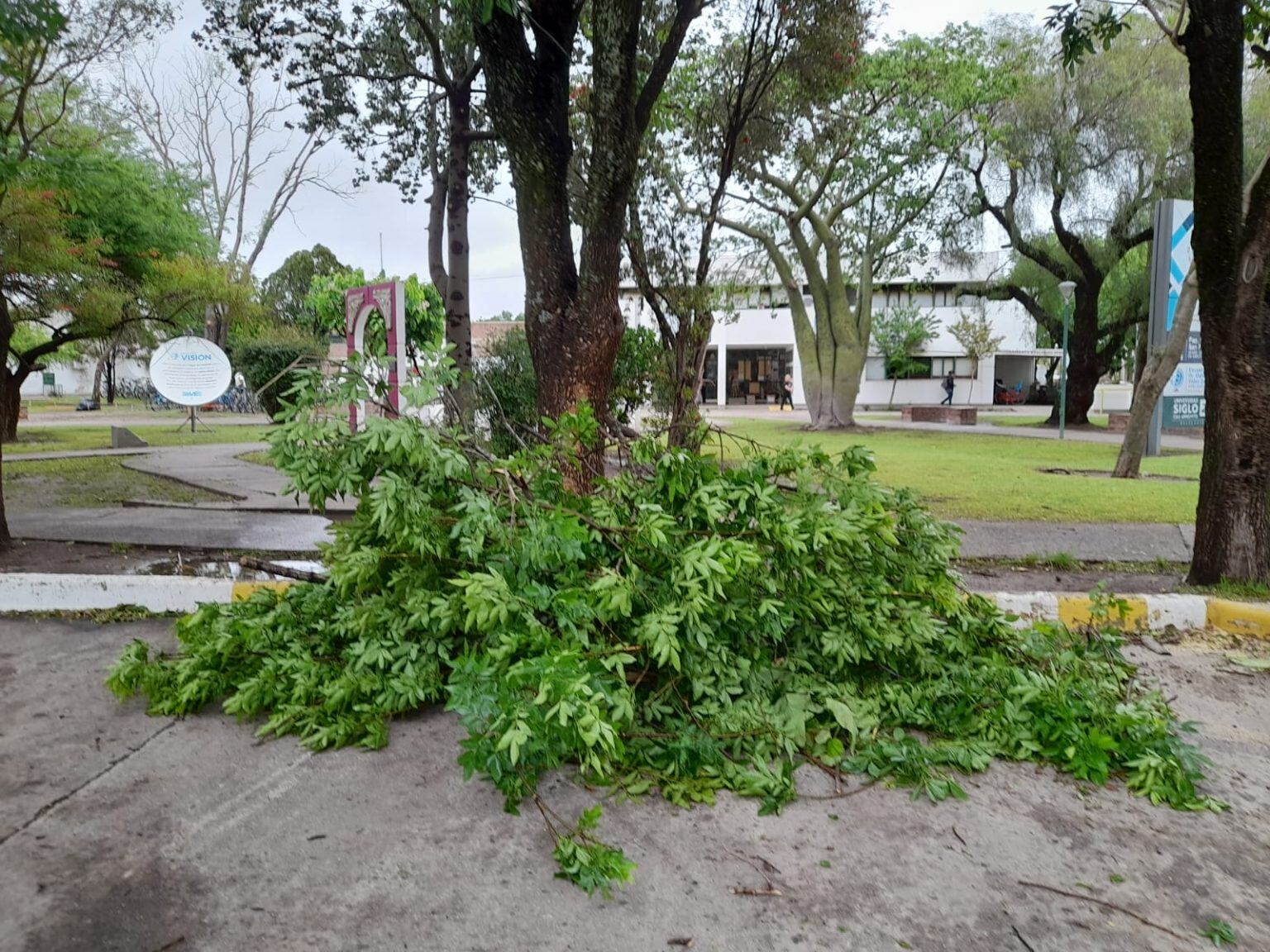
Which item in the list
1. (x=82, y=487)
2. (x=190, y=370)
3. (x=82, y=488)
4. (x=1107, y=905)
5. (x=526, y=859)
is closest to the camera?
(x=1107, y=905)

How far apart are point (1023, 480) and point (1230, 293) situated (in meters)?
7.62

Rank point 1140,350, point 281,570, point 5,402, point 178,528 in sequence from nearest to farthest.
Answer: point 281,570, point 178,528, point 5,402, point 1140,350

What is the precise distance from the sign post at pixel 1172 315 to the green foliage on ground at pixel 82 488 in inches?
575

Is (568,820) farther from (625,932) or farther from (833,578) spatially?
(833,578)

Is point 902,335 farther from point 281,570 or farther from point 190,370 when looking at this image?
point 281,570

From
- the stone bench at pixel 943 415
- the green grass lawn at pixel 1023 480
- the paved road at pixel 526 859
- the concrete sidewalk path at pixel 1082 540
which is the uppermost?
the stone bench at pixel 943 415

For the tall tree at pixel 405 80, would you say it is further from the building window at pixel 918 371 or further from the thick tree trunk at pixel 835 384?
the building window at pixel 918 371

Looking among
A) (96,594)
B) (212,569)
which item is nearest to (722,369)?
(212,569)

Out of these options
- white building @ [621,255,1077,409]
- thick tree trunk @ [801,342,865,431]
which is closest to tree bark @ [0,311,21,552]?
thick tree trunk @ [801,342,865,431]

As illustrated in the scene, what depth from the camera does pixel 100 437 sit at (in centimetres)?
2300

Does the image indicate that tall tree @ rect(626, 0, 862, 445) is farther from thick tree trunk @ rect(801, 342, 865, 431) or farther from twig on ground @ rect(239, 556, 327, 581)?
thick tree trunk @ rect(801, 342, 865, 431)

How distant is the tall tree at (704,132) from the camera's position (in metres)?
11.1

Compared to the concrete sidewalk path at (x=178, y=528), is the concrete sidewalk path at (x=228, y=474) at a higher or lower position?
higher

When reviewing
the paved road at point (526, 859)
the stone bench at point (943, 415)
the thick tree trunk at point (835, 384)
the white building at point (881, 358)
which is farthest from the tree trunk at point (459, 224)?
the white building at point (881, 358)
